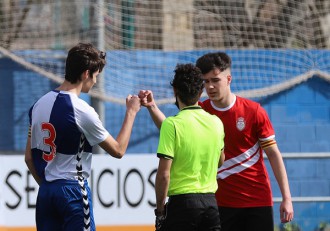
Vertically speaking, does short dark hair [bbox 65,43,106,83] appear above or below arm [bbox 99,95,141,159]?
above

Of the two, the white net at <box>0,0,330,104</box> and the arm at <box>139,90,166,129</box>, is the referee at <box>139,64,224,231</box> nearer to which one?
the arm at <box>139,90,166,129</box>

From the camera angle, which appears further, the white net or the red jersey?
the white net

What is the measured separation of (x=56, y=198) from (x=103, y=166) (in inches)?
142

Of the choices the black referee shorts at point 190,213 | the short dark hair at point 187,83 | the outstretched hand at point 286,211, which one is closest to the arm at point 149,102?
the short dark hair at point 187,83

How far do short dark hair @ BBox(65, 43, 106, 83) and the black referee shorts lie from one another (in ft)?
2.94

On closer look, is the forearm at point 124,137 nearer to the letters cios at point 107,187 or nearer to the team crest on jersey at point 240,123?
the team crest on jersey at point 240,123

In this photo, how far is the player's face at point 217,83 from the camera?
5.89m

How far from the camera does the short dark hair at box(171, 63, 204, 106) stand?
16.9 feet

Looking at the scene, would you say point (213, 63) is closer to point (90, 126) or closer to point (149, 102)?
point (149, 102)

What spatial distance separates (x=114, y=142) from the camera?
5148 mm

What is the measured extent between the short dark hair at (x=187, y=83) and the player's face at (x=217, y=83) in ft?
2.23

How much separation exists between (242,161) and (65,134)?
1.49 metres

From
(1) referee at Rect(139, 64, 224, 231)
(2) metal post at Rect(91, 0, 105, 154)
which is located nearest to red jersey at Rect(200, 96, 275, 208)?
(1) referee at Rect(139, 64, 224, 231)

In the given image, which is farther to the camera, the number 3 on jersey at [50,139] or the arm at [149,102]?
→ the arm at [149,102]
